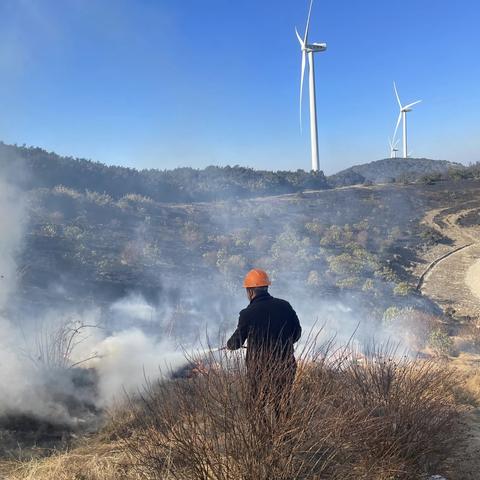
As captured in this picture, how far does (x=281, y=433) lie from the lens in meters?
3.22

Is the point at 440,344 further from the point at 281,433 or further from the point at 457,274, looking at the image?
the point at 281,433

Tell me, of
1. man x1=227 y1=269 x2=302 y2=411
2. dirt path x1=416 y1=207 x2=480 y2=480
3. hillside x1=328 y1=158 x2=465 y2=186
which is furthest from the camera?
hillside x1=328 y1=158 x2=465 y2=186

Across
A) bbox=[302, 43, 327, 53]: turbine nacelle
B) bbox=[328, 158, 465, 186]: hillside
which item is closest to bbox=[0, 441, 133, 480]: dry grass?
bbox=[302, 43, 327, 53]: turbine nacelle

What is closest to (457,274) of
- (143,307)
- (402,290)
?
(402,290)

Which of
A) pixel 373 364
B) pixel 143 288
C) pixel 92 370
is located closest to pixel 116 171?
pixel 143 288

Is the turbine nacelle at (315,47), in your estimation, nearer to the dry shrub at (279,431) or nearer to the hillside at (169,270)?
the hillside at (169,270)

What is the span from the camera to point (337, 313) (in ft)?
49.5

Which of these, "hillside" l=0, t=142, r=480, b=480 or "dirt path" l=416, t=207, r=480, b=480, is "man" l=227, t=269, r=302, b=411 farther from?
"dirt path" l=416, t=207, r=480, b=480

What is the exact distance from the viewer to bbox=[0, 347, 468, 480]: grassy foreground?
3227mm

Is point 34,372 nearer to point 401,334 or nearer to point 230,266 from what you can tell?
point 401,334

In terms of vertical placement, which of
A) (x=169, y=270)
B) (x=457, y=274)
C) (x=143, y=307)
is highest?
(x=169, y=270)

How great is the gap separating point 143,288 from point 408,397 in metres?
11.2

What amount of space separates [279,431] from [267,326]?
1.28 m

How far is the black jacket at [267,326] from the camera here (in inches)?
169
